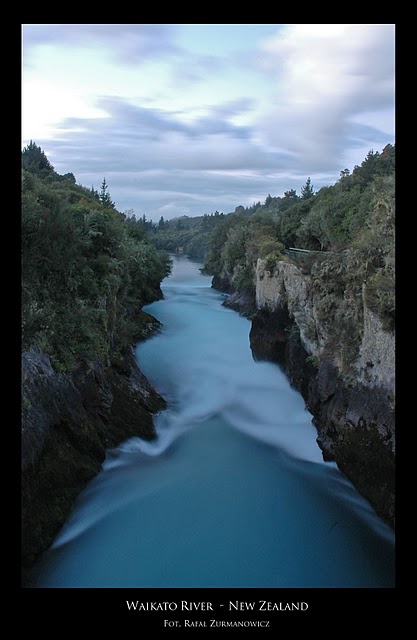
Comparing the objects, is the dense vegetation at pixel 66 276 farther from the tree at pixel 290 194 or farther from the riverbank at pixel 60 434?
the tree at pixel 290 194

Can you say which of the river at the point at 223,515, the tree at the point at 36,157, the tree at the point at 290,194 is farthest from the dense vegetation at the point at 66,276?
the tree at the point at 290,194

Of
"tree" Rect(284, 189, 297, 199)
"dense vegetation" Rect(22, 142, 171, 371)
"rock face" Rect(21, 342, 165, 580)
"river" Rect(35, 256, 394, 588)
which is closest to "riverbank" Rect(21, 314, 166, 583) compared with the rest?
"rock face" Rect(21, 342, 165, 580)

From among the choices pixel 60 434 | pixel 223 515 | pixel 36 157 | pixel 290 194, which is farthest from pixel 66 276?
pixel 290 194

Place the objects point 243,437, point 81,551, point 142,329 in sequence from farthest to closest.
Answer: point 142,329 < point 243,437 < point 81,551

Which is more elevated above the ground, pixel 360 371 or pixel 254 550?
pixel 360 371
